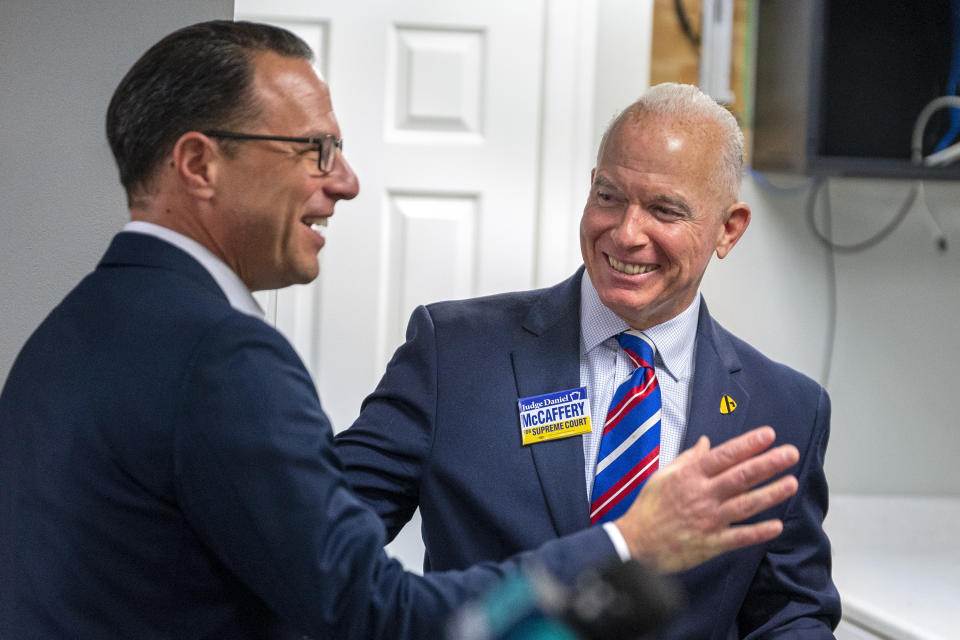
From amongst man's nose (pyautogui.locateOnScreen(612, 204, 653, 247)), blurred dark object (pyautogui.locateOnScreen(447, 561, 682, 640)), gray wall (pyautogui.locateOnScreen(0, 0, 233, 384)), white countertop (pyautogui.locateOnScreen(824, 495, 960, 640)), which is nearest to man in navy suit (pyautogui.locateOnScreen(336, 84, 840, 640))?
man's nose (pyautogui.locateOnScreen(612, 204, 653, 247))

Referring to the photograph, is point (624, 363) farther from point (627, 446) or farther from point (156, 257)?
point (156, 257)

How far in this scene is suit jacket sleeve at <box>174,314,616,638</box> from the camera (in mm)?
980

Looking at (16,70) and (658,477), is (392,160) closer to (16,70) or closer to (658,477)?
(16,70)

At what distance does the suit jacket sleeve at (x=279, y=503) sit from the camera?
98 centimetres

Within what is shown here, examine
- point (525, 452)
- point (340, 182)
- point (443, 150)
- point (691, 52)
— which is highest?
point (691, 52)

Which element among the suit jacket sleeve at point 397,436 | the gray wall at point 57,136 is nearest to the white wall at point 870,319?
the suit jacket sleeve at point 397,436

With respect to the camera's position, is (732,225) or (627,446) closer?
(627,446)

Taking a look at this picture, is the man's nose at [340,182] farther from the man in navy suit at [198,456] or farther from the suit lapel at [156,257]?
the suit lapel at [156,257]

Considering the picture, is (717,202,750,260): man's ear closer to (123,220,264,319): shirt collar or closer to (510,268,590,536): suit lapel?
(510,268,590,536): suit lapel

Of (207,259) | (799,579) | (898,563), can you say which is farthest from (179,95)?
(898,563)

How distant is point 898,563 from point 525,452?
4.02ft

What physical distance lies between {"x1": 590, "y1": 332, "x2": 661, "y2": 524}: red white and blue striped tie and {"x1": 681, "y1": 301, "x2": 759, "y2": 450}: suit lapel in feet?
0.21

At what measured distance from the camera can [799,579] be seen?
1639 millimetres

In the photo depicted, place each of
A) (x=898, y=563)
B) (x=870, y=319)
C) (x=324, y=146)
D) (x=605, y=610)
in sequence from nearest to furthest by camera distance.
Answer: (x=605, y=610) < (x=324, y=146) < (x=898, y=563) < (x=870, y=319)
